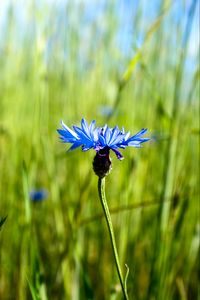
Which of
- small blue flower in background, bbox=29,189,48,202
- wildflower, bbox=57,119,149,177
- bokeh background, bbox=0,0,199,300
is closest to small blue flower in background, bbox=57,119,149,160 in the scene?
wildflower, bbox=57,119,149,177

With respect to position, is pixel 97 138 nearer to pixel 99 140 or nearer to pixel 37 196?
pixel 99 140

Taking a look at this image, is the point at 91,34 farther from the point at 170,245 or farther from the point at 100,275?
the point at 170,245

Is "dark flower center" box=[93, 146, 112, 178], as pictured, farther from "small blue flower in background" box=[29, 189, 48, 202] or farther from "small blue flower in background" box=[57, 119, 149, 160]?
"small blue flower in background" box=[29, 189, 48, 202]

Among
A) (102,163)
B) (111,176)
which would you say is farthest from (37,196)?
(102,163)

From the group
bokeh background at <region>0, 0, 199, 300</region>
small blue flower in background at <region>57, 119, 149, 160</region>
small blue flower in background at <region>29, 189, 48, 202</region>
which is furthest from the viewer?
small blue flower in background at <region>29, 189, 48, 202</region>

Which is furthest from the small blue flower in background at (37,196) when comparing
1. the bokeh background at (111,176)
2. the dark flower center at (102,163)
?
the dark flower center at (102,163)

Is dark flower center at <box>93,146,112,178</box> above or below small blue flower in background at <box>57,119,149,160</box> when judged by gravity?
below
